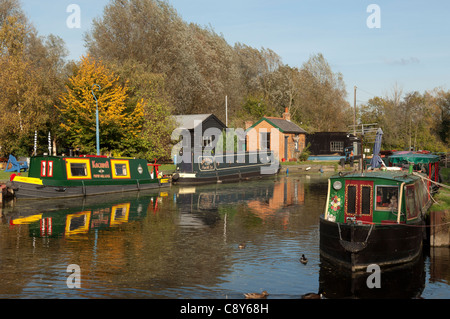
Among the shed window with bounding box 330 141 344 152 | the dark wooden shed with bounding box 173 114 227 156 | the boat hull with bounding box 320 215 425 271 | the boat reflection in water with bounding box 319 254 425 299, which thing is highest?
the dark wooden shed with bounding box 173 114 227 156

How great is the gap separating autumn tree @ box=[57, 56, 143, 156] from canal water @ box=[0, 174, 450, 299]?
16070 mm

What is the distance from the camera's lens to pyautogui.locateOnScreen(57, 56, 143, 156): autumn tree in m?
44.9

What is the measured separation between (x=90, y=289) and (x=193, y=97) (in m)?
61.2

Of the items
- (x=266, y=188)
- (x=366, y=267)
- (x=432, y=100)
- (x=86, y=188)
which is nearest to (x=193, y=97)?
(x=266, y=188)

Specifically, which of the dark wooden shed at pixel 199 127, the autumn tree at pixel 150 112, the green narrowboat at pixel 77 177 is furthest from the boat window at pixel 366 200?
the dark wooden shed at pixel 199 127

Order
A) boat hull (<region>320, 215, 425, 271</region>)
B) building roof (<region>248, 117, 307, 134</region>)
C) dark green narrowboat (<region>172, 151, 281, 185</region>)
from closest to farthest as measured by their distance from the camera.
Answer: boat hull (<region>320, 215, 425, 271</region>), dark green narrowboat (<region>172, 151, 281, 185</region>), building roof (<region>248, 117, 307, 134</region>)

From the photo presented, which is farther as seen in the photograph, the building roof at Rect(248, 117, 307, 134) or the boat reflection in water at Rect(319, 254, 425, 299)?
the building roof at Rect(248, 117, 307, 134)

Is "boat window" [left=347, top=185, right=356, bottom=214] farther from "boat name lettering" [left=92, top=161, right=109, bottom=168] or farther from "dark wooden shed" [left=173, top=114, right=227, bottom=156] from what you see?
"dark wooden shed" [left=173, top=114, right=227, bottom=156]

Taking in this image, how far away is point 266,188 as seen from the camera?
3997 centimetres

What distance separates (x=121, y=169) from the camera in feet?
121

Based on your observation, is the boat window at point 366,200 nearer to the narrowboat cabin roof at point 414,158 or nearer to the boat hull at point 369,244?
the boat hull at point 369,244

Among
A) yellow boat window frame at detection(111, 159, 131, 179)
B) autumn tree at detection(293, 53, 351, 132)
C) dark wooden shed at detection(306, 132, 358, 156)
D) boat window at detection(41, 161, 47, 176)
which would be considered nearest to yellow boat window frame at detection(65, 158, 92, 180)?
boat window at detection(41, 161, 47, 176)

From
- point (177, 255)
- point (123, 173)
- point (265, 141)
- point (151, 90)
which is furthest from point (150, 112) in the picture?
point (177, 255)

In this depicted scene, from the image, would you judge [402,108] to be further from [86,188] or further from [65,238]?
[65,238]
